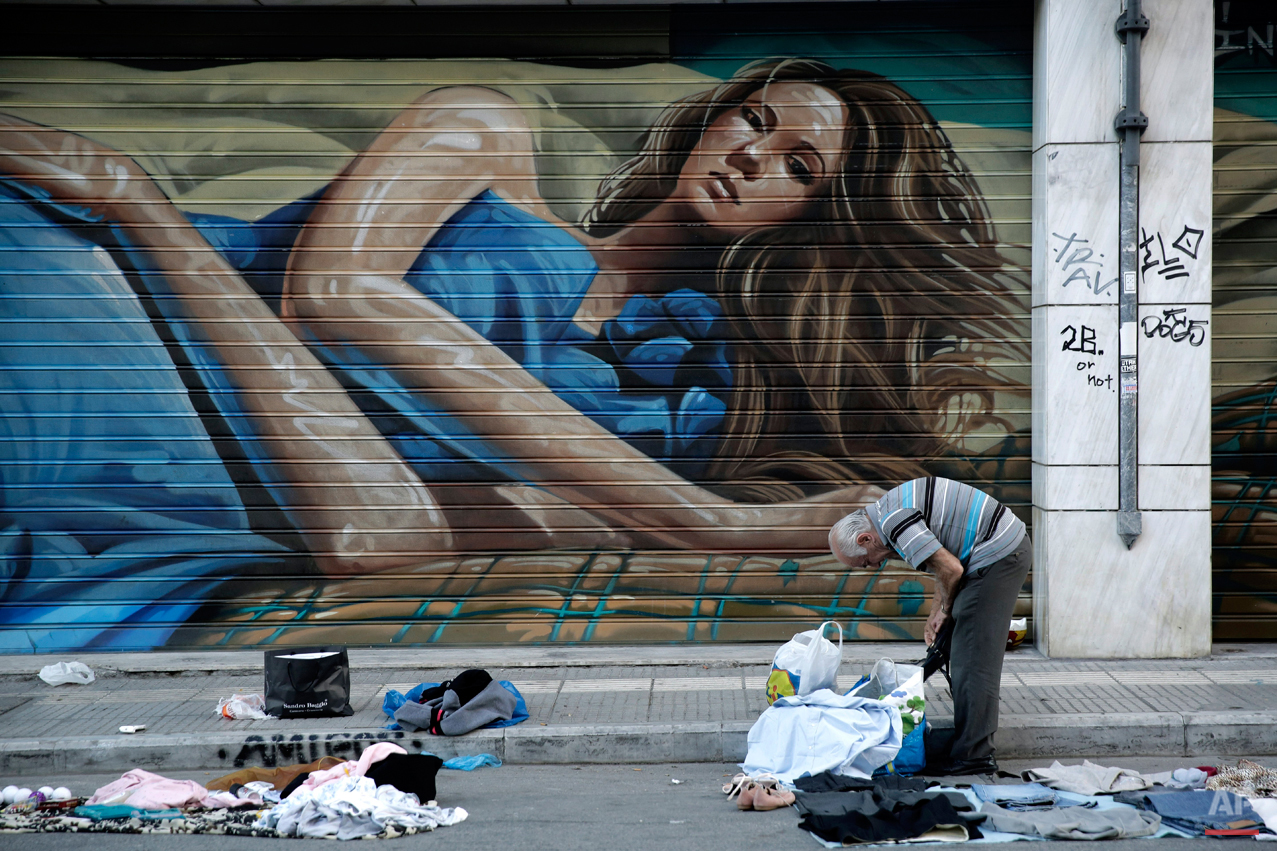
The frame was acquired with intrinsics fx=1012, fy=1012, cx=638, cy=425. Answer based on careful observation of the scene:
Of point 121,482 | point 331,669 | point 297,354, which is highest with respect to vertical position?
point 297,354

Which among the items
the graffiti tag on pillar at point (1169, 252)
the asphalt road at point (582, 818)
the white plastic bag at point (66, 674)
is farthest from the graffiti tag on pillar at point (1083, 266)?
the white plastic bag at point (66, 674)

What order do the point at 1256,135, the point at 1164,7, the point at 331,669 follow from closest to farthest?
the point at 331,669 < the point at 1164,7 < the point at 1256,135

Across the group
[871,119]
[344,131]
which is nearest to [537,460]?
[344,131]

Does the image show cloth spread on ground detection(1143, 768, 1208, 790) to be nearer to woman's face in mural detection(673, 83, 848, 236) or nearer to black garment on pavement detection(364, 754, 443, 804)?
black garment on pavement detection(364, 754, 443, 804)

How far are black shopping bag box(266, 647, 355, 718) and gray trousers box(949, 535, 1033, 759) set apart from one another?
3.35 meters

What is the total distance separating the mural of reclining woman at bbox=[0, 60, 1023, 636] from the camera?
23.5 ft

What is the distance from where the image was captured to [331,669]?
5762 millimetres

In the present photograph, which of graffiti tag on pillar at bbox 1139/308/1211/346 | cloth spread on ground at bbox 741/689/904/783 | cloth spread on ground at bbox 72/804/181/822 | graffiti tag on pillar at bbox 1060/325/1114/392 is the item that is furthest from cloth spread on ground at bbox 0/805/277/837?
graffiti tag on pillar at bbox 1139/308/1211/346

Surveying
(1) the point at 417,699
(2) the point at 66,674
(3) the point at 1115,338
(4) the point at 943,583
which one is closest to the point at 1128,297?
(3) the point at 1115,338

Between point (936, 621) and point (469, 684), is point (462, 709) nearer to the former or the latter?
point (469, 684)

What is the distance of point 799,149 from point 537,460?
289cm

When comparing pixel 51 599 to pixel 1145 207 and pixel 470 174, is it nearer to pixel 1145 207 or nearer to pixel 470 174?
pixel 470 174

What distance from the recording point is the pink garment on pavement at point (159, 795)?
4.57m

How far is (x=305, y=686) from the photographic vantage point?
18.8 ft
